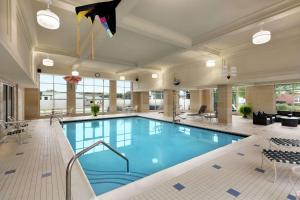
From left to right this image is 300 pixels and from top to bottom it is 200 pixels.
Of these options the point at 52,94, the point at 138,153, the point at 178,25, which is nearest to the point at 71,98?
the point at 52,94

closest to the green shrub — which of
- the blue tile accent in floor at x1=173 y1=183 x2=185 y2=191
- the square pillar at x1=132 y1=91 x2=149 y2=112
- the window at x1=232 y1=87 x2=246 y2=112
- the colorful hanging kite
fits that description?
the window at x1=232 y1=87 x2=246 y2=112

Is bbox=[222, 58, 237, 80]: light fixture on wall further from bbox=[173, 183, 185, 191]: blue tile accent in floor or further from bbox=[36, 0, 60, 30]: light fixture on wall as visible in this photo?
bbox=[36, 0, 60, 30]: light fixture on wall

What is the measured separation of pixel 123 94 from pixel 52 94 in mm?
5701

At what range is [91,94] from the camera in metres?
12.2

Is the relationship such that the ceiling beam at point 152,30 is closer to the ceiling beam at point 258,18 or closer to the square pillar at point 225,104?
the ceiling beam at point 258,18

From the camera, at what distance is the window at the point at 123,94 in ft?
44.4

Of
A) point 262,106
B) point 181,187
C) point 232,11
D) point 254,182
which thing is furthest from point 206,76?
point 181,187

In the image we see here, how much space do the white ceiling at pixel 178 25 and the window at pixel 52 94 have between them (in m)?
5.40

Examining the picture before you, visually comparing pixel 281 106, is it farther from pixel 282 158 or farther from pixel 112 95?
pixel 112 95

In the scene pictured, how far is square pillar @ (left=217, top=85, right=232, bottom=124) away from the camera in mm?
7458

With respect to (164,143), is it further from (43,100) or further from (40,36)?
(43,100)

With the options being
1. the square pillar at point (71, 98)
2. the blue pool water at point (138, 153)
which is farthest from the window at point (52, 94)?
the blue pool water at point (138, 153)

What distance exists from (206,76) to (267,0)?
4683 mm

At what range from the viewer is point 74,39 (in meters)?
5.24
